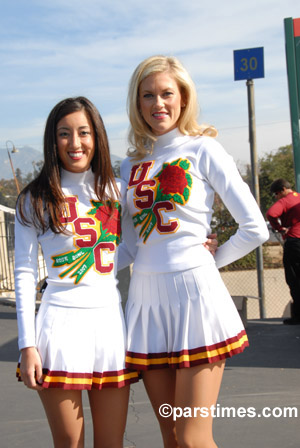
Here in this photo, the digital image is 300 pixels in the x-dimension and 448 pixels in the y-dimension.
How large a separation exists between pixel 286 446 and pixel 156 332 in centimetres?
170

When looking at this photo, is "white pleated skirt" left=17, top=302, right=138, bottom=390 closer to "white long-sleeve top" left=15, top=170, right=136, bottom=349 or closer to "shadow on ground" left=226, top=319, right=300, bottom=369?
"white long-sleeve top" left=15, top=170, right=136, bottom=349

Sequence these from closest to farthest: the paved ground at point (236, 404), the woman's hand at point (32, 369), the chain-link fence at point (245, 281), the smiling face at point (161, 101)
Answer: the woman's hand at point (32, 369)
the smiling face at point (161, 101)
the paved ground at point (236, 404)
the chain-link fence at point (245, 281)

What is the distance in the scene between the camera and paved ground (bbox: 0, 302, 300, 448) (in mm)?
3863

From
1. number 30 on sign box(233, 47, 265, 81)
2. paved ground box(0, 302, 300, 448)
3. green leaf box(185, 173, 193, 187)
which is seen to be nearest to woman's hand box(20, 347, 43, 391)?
green leaf box(185, 173, 193, 187)

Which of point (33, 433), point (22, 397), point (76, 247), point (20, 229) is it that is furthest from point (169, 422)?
point (22, 397)

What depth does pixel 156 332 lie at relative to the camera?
245 centimetres

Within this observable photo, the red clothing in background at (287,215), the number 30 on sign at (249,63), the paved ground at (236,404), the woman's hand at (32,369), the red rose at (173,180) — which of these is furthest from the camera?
the number 30 on sign at (249,63)

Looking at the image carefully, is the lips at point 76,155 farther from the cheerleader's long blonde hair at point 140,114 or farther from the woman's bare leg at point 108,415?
the woman's bare leg at point 108,415

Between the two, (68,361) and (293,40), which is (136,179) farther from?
(293,40)

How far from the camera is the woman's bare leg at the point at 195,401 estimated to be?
2.31 m

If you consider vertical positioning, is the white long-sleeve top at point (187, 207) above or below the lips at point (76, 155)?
below

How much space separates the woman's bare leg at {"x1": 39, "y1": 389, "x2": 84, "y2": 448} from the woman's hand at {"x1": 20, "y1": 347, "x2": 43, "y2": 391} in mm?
65

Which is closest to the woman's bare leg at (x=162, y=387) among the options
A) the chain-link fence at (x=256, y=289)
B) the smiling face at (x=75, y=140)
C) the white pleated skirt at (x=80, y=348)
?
the white pleated skirt at (x=80, y=348)

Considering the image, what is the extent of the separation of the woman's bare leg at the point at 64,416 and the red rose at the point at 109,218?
64 cm
